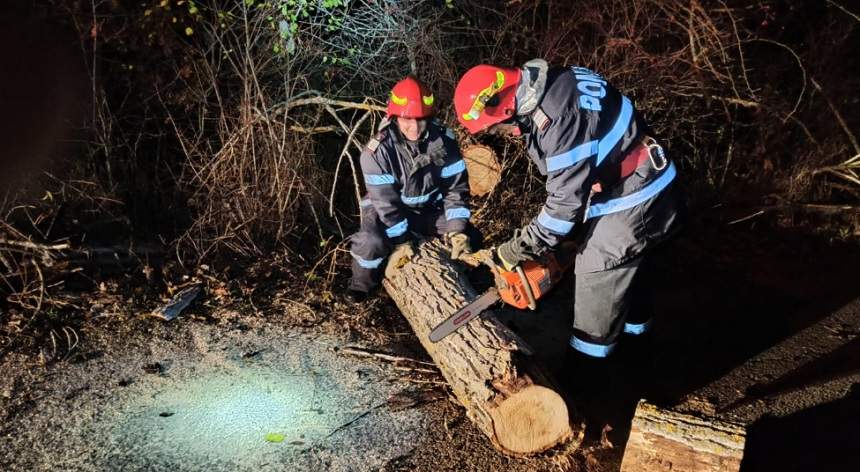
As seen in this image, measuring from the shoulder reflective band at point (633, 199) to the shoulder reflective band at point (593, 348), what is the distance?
74cm

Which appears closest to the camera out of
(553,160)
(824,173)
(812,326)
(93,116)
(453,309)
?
(553,160)

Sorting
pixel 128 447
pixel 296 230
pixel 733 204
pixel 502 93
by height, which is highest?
pixel 502 93

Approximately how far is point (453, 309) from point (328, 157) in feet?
10.9

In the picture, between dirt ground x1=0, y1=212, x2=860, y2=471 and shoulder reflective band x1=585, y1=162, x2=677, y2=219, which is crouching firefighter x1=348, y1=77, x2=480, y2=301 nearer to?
dirt ground x1=0, y1=212, x2=860, y2=471

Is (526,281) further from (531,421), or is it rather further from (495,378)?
(531,421)

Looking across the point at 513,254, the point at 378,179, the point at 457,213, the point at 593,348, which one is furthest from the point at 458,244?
the point at 593,348

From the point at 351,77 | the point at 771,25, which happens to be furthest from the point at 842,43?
the point at 351,77

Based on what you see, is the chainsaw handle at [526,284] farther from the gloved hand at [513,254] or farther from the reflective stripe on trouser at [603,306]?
the reflective stripe on trouser at [603,306]

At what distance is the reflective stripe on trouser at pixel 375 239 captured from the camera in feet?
14.2

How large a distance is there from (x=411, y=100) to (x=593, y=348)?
195cm

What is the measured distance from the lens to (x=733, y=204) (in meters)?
6.68

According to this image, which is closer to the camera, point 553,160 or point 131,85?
point 553,160

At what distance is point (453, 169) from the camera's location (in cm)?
441

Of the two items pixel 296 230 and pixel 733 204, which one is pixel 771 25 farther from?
pixel 296 230
